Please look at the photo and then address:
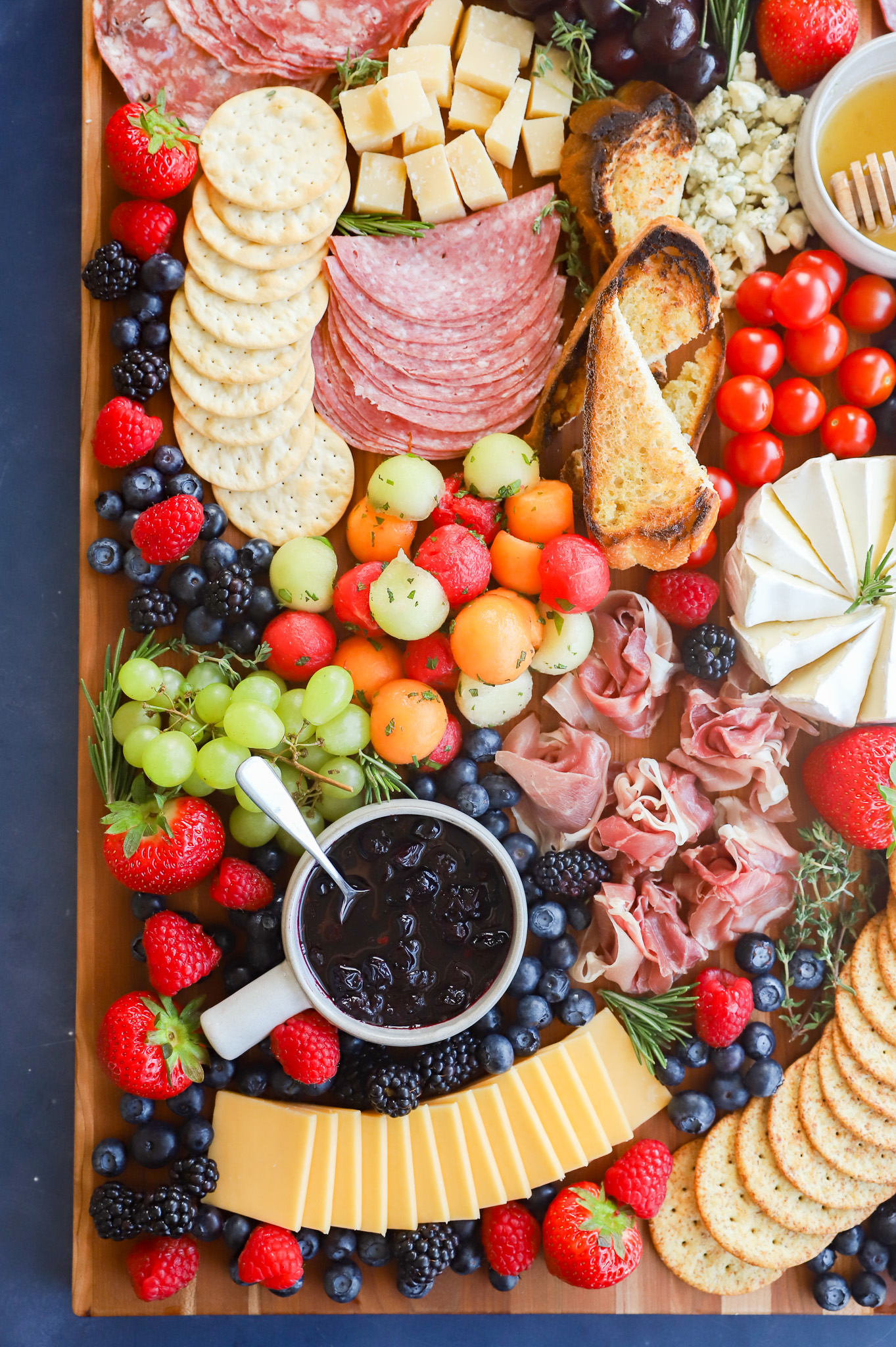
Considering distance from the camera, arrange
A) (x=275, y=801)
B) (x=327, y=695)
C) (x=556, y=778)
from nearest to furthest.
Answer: (x=275, y=801) < (x=327, y=695) < (x=556, y=778)

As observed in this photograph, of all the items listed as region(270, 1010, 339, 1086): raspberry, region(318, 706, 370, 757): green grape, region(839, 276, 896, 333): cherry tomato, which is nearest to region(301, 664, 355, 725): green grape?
region(318, 706, 370, 757): green grape

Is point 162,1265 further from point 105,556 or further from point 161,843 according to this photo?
point 105,556

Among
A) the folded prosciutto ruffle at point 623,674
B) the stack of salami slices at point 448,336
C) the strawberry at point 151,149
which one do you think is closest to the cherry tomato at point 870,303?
the stack of salami slices at point 448,336

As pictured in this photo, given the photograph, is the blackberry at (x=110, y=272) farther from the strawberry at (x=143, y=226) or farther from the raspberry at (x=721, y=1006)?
the raspberry at (x=721, y=1006)

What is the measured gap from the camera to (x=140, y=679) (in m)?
1.56

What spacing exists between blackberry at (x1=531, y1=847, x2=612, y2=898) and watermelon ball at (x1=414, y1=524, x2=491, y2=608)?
47 centimetres

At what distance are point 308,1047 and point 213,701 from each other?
0.59 metres

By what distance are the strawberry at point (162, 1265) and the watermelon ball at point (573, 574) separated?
123cm

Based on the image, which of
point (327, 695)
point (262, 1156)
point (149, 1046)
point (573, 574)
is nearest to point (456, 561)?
point (573, 574)

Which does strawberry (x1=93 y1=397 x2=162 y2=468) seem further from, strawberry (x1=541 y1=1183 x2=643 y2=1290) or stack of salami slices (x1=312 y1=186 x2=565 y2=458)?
strawberry (x1=541 y1=1183 x2=643 y2=1290)

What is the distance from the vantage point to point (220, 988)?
168 centimetres

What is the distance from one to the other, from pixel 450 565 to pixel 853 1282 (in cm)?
147

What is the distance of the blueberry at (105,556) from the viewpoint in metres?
1.66

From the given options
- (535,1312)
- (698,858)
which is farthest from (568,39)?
(535,1312)
